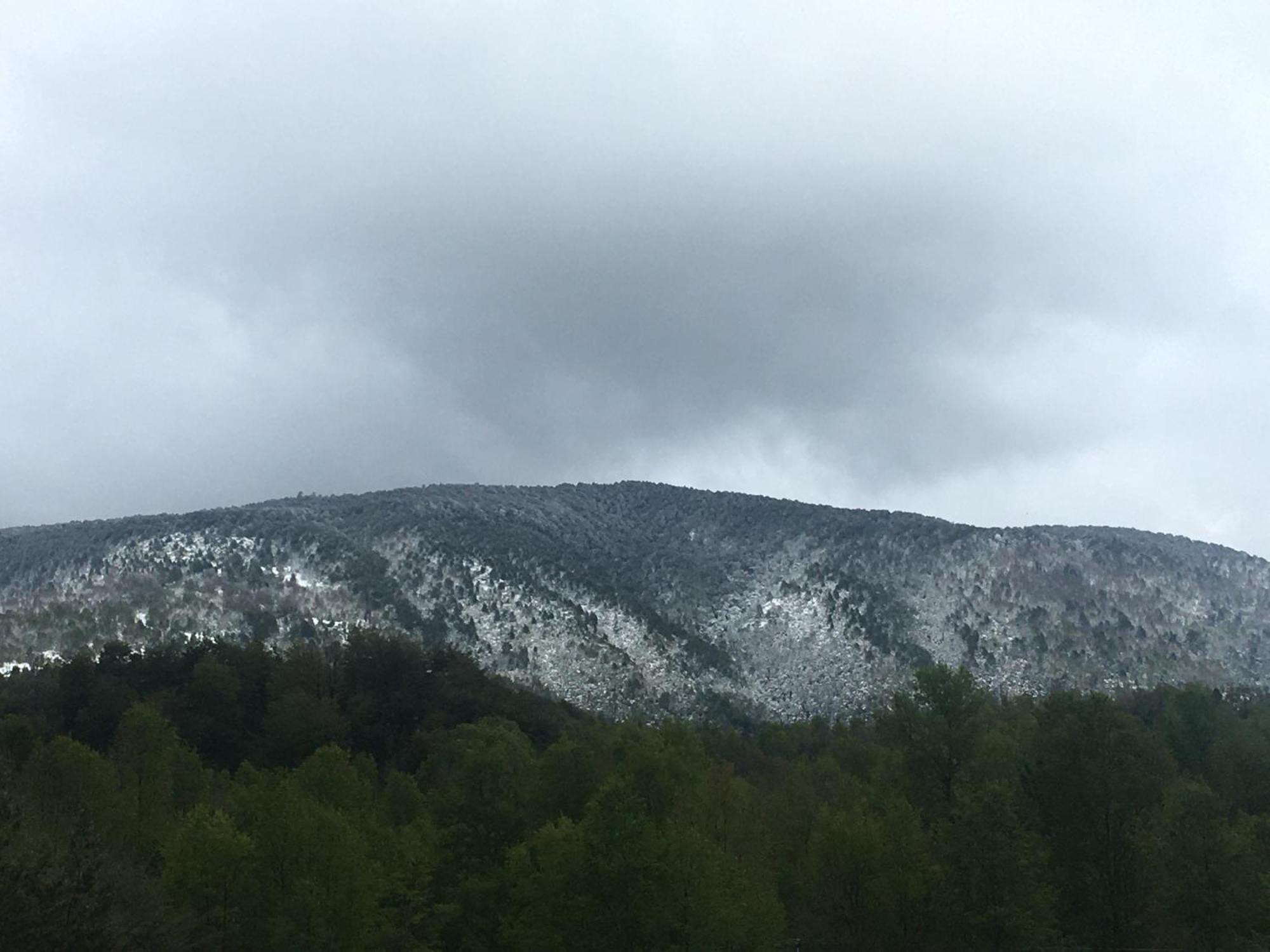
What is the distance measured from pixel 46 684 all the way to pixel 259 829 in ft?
249

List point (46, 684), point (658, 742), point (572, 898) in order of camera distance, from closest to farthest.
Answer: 1. point (572, 898)
2. point (658, 742)
3. point (46, 684)

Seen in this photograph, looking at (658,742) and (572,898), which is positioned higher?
(658,742)

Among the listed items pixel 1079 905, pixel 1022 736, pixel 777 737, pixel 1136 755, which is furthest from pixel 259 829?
pixel 777 737

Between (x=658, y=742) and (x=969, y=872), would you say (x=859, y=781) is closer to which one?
(x=658, y=742)

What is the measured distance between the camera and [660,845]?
46438 millimetres

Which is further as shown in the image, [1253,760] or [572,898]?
[1253,760]

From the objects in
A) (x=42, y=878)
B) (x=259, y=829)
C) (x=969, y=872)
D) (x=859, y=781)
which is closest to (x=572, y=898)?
(x=259, y=829)

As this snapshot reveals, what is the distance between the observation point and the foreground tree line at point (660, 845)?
45.2m

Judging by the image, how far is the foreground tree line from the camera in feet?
148

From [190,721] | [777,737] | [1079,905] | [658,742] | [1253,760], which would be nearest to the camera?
[1079,905]

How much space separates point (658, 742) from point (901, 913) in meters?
21.9

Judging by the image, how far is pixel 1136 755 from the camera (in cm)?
5803

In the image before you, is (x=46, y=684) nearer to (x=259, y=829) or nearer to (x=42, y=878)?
(x=259, y=829)

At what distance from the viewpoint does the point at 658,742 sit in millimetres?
71562
